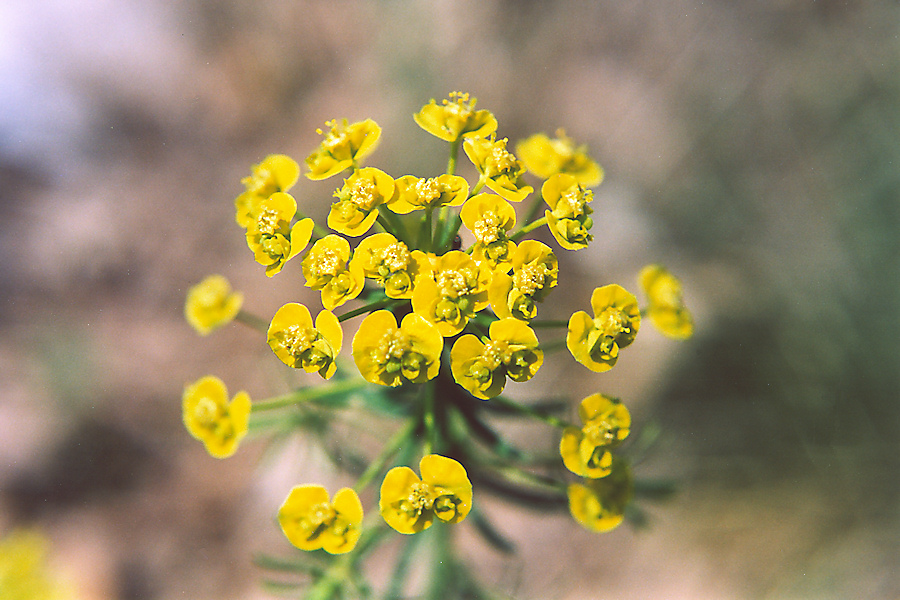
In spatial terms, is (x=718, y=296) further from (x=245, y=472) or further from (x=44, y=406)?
(x=44, y=406)

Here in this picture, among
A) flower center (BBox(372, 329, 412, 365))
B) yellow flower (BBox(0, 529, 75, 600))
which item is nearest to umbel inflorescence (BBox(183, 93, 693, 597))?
flower center (BBox(372, 329, 412, 365))

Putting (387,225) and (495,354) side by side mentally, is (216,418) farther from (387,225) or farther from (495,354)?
(495,354)

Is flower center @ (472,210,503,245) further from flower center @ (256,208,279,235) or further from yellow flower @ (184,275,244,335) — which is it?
yellow flower @ (184,275,244,335)

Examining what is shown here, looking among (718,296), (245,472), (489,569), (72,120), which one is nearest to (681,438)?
(718,296)

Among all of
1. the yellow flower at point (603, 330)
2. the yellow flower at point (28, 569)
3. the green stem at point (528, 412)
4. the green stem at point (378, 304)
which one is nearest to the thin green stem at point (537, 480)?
the green stem at point (528, 412)

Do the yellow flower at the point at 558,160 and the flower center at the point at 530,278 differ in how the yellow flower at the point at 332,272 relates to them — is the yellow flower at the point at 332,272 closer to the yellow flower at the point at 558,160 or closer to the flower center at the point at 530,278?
the flower center at the point at 530,278
